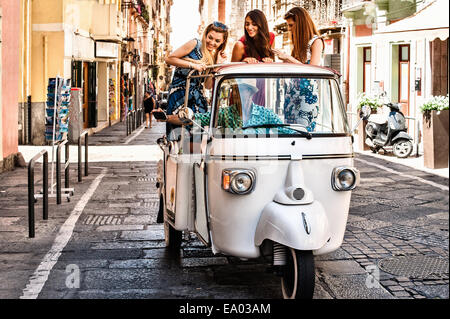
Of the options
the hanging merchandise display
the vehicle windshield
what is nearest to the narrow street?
the vehicle windshield

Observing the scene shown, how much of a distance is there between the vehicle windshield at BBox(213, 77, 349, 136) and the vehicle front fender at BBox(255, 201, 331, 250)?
550mm

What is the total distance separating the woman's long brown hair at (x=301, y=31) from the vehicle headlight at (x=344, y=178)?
1.57 m

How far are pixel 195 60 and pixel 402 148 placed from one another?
984 cm

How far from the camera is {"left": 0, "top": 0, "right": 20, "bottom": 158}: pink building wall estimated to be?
13914mm

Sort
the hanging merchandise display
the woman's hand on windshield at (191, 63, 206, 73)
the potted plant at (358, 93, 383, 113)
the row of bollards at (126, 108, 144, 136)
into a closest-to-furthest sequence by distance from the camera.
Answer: the woman's hand on windshield at (191, 63, 206, 73)
the potted plant at (358, 93, 383, 113)
the row of bollards at (126, 108, 144, 136)
the hanging merchandise display

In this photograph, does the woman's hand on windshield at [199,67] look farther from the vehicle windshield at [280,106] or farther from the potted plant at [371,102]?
the potted plant at [371,102]

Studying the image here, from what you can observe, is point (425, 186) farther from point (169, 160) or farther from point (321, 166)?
point (169, 160)

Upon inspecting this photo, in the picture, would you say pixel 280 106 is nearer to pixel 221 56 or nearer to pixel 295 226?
pixel 295 226

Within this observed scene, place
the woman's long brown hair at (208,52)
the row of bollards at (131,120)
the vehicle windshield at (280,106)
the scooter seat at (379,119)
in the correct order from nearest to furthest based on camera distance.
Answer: the vehicle windshield at (280,106)
the woman's long brown hair at (208,52)
the scooter seat at (379,119)
the row of bollards at (131,120)

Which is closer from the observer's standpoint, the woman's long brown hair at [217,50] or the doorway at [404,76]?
the woman's long brown hair at [217,50]

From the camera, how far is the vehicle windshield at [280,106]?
5160 millimetres

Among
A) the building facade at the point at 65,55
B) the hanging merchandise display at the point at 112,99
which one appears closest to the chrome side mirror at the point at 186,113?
the building facade at the point at 65,55

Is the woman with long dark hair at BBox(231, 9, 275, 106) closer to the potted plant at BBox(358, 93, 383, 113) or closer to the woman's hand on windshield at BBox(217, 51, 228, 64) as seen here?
the woman's hand on windshield at BBox(217, 51, 228, 64)

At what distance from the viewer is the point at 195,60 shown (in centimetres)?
632
